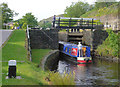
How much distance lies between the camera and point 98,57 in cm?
3083

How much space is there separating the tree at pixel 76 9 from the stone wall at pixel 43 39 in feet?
150

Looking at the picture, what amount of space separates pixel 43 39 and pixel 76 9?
159 feet

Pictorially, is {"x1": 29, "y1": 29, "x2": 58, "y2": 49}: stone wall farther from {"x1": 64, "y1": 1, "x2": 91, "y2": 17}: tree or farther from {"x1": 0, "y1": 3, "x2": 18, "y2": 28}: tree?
{"x1": 64, "y1": 1, "x2": 91, "y2": 17}: tree

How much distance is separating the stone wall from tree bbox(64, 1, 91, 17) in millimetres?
45807

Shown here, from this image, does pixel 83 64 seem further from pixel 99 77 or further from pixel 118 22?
pixel 118 22

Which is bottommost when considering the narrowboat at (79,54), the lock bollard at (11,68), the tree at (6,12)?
the narrowboat at (79,54)

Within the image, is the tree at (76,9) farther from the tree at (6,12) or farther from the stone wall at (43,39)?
the stone wall at (43,39)

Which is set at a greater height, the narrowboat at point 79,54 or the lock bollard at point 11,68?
the lock bollard at point 11,68

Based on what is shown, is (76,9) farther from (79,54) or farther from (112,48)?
(79,54)

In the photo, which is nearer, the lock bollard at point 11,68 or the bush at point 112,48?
the lock bollard at point 11,68

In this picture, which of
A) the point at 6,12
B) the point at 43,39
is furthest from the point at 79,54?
the point at 6,12

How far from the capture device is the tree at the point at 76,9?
76.3 m

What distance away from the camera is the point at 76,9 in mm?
77062

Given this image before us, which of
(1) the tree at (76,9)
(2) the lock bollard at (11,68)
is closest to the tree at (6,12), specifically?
(1) the tree at (76,9)
